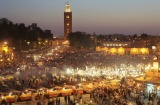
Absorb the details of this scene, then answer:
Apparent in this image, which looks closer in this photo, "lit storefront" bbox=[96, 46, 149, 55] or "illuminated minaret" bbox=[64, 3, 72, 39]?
"lit storefront" bbox=[96, 46, 149, 55]

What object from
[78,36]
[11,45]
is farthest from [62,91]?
[78,36]

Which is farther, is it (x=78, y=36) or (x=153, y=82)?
(x=78, y=36)

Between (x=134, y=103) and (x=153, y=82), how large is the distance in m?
6.48

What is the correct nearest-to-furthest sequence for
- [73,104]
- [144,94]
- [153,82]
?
[73,104] → [144,94] → [153,82]

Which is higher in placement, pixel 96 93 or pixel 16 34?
pixel 16 34

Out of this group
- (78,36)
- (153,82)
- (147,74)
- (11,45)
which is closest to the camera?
(153,82)

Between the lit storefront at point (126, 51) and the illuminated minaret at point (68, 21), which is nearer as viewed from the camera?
the lit storefront at point (126, 51)

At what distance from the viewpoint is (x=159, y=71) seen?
98.2 feet

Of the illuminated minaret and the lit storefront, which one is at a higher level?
the illuminated minaret

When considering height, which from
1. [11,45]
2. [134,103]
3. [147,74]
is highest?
[11,45]

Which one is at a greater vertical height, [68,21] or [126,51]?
[68,21]

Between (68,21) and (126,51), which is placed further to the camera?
(68,21)

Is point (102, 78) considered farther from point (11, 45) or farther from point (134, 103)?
point (11, 45)

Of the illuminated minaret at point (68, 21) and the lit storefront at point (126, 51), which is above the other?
the illuminated minaret at point (68, 21)
